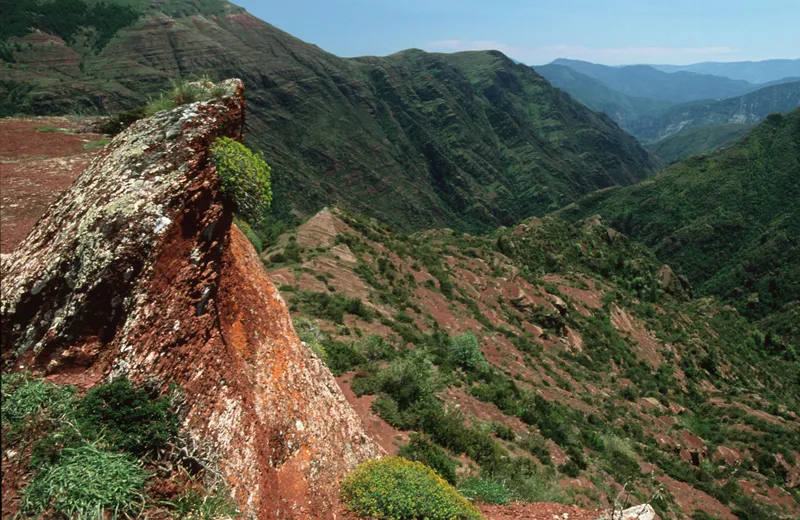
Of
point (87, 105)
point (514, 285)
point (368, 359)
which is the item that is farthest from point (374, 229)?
point (87, 105)

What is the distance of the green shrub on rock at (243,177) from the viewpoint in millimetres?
5797

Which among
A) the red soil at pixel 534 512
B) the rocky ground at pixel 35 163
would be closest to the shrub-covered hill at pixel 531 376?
the red soil at pixel 534 512

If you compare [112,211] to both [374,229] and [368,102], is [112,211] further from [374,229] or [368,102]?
[368,102]

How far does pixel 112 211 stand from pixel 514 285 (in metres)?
32.0

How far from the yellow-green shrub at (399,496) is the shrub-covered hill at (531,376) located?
2636 millimetres

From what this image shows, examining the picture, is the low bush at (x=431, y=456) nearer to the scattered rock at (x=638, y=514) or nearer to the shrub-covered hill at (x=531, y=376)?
the shrub-covered hill at (x=531, y=376)

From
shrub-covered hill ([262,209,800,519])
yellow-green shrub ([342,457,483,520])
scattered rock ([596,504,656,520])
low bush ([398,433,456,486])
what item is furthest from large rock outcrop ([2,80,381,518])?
scattered rock ([596,504,656,520])

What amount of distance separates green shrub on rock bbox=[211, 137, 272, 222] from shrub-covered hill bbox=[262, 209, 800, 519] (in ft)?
16.2

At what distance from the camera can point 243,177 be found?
19.7 ft

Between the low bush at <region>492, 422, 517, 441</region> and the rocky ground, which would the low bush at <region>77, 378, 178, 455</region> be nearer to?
the rocky ground

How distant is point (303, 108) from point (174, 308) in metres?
157

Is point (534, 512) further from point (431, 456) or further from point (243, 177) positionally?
point (243, 177)

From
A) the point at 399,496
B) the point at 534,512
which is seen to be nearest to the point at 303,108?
the point at 534,512

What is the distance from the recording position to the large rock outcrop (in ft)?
14.6
